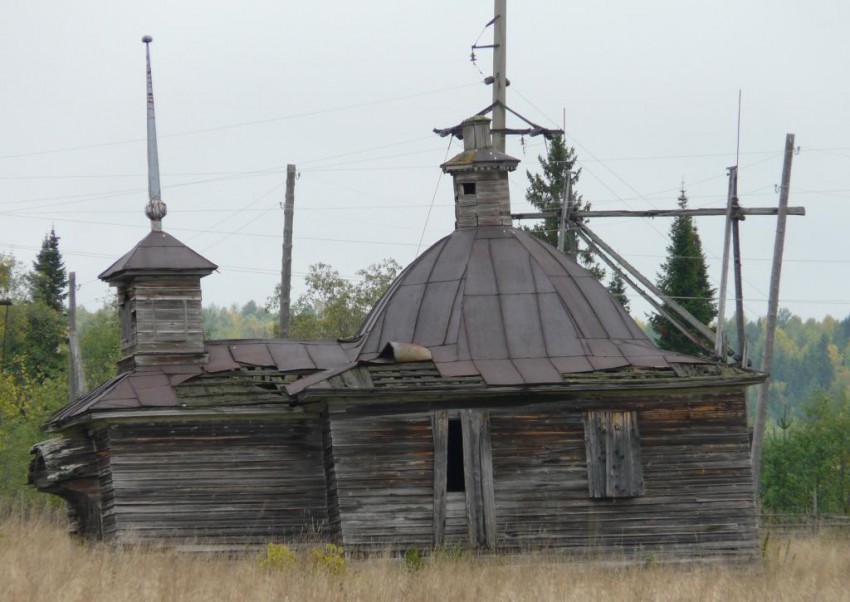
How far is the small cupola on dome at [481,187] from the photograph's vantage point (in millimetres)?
27109

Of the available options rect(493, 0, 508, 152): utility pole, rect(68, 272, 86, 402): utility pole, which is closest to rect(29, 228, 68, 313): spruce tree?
rect(68, 272, 86, 402): utility pole

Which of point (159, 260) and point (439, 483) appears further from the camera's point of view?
point (159, 260)

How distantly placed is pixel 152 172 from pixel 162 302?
3.84m

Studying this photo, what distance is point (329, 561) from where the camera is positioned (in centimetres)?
2039

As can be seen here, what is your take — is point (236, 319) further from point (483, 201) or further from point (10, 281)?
point (483, 201)

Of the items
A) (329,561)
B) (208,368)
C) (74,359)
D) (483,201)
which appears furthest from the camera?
(74,359)

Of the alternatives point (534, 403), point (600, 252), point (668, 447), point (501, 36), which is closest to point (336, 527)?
point (534, 403)

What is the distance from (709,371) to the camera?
24000mm

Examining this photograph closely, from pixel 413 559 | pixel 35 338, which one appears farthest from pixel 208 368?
pixel 35 338

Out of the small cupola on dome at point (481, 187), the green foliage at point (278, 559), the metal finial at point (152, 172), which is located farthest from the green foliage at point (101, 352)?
the green foliage at point (278, 559)

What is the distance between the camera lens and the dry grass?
15867mm

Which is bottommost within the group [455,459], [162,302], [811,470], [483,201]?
[811,470]

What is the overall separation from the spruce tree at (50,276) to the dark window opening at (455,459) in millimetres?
34930

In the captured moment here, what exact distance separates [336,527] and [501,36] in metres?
14.3
